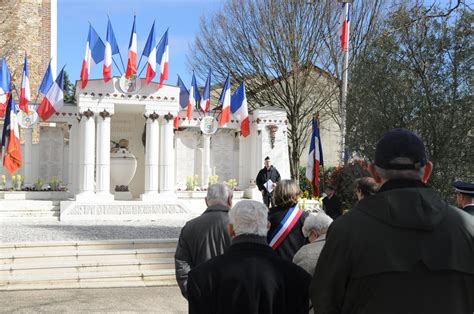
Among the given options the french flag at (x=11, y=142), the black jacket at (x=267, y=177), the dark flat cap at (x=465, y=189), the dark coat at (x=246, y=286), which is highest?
the french flag at (x=11, y=142)

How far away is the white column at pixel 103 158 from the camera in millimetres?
17438

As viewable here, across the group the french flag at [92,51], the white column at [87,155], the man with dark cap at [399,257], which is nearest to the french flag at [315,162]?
the white column at [87,155]

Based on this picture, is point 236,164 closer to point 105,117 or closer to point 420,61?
point 105,117

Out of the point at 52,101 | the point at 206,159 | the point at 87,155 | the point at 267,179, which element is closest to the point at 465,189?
the point at 267,179

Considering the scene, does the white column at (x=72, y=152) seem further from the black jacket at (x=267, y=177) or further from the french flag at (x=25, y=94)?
the black jacket at (x=267, y=177)

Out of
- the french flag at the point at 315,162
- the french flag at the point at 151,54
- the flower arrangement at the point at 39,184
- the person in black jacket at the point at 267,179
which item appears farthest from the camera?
the flower arrangement at the point at 39,184

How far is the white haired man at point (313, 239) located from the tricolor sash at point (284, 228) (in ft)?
1.78

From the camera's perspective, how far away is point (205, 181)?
20.4 metres

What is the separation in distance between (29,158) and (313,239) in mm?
17193

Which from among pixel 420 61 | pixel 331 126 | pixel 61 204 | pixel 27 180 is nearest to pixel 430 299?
pixel 420 61

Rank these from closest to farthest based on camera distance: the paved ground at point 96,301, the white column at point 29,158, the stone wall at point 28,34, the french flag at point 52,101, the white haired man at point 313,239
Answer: the white haired man at point 313,239, the paved ground at point 96,301, the french flag at point 52,101, the white column at point 29,158, the stone wall at point 28,34

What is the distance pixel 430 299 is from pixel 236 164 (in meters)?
18.7

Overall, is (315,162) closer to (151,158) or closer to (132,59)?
(151,158)

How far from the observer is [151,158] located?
1805 cm
